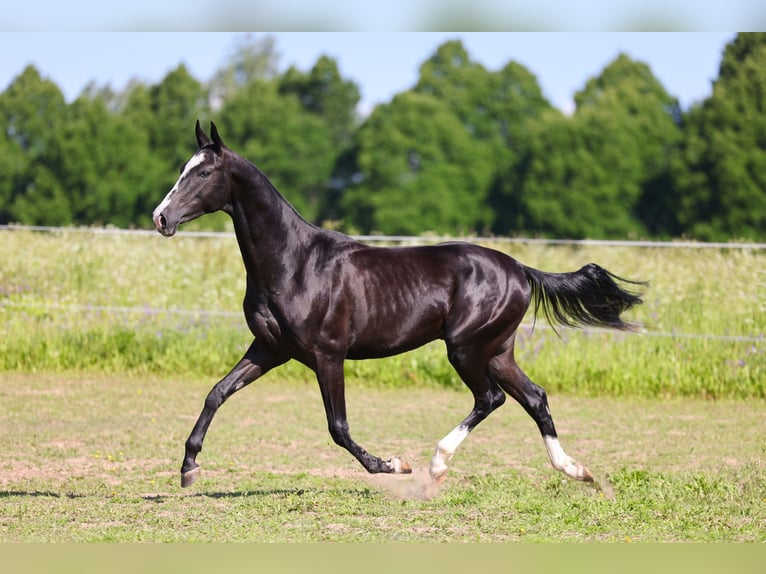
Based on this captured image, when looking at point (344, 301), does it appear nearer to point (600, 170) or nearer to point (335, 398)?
point (335, 398)

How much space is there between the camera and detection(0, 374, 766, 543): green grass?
5414 mm

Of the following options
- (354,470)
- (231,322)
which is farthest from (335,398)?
(231,322)

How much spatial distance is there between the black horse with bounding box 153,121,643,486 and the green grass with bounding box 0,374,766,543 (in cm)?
38

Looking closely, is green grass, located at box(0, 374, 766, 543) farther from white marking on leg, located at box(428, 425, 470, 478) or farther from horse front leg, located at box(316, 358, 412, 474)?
horse front leg, located at box(316, 358, 412, 474)

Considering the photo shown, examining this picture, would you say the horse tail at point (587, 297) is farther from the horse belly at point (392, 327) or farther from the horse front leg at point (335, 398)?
the horse front leg at point (335, 398)

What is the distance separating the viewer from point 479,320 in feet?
19.7

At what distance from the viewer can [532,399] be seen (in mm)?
6141

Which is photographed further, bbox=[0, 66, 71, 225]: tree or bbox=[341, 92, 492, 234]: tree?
bbox=[341, 92, 492, 234]: tree

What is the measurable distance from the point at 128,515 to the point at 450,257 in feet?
7.53

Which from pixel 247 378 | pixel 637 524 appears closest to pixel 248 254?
pixel 247 378

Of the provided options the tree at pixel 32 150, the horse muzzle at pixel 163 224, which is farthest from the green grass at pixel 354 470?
the tree at pixel 32 150

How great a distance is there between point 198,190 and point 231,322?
6.38 m

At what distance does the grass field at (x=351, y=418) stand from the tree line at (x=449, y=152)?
871 inches

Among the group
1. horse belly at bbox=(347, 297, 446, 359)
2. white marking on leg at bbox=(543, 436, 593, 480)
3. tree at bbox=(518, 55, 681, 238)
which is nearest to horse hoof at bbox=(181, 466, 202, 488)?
horse belly at bbox=(347, 297, 446, 359)
